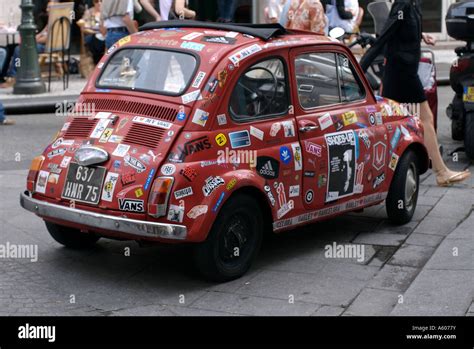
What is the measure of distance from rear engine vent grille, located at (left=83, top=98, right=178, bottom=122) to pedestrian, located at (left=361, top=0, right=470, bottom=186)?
10.6ft

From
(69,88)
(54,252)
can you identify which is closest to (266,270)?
(54,252)

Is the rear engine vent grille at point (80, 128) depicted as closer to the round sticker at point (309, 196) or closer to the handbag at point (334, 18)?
the round sticker at point (309, 196)

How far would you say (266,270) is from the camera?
7.13 meters

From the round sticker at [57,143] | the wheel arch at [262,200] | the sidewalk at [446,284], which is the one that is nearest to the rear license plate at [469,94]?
the sidewalk at [446,284]

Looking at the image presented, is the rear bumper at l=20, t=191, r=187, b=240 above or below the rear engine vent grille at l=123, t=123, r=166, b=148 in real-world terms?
below

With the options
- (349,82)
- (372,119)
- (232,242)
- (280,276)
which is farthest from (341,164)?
(232,242)

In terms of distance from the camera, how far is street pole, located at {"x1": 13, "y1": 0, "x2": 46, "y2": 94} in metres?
15.3

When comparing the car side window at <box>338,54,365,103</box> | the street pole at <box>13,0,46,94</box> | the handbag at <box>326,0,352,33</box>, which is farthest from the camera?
the handbag at <box>326,0,352,33</box>

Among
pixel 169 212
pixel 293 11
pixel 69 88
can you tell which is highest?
pixel 293 11

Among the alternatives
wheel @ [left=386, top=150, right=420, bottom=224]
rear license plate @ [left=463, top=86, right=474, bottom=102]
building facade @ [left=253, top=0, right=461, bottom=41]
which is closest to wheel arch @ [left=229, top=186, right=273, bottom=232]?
wheel @ [left=386, top=150, right=420, bottom=224]

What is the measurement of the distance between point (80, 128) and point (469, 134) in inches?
198

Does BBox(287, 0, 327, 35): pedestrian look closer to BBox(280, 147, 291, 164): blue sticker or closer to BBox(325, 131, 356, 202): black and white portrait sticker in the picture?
BBox(325, 131, 356, 202): black and white portrait sticker

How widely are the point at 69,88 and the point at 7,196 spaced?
7247mm
